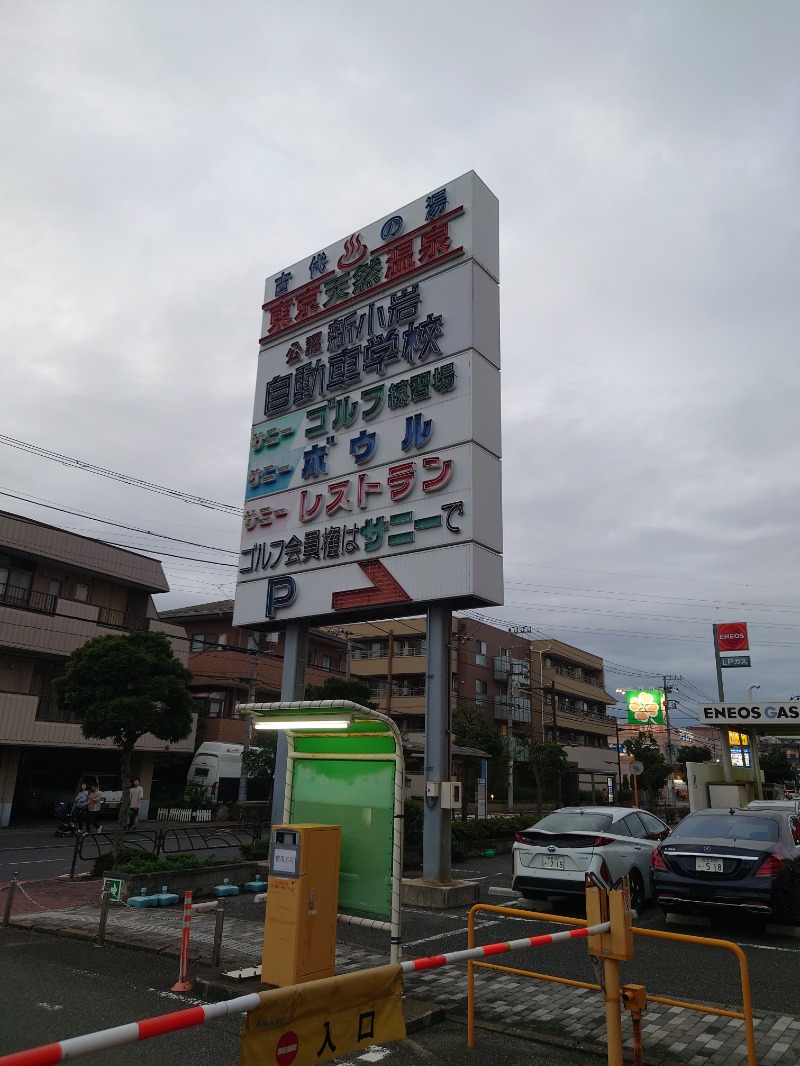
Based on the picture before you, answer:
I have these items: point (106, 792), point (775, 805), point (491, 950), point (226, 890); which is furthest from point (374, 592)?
point (106, 792)

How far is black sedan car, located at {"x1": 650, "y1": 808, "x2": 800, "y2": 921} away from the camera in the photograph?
8.81 m

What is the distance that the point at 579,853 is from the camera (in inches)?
408

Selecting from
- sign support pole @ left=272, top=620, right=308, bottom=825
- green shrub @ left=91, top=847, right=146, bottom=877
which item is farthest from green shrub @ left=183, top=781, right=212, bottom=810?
sign support pole @ left=272, top=620, right=308, bottom=825

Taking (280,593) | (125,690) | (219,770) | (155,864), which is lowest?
(155,864)

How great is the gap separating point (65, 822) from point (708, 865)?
897 inches

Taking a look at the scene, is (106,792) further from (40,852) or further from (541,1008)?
(541,1008)

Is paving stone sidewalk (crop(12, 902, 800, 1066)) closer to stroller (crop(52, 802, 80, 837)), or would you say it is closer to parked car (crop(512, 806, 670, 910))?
parked car (crop(512, 806, 670, 910))

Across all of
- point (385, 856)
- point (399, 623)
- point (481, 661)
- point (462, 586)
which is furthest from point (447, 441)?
point (481, 661)

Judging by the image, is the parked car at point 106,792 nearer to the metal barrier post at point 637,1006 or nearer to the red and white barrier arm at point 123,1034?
the metal barrier post at point 637,1006

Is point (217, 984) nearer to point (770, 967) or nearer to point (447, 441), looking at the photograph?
point (770, 967)

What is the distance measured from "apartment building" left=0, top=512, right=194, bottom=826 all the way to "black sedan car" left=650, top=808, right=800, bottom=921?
22.1 metres

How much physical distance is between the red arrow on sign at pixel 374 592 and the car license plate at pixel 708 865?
618 centimetres

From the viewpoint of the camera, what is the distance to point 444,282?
14852 mm

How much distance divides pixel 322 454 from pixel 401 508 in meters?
2.83
